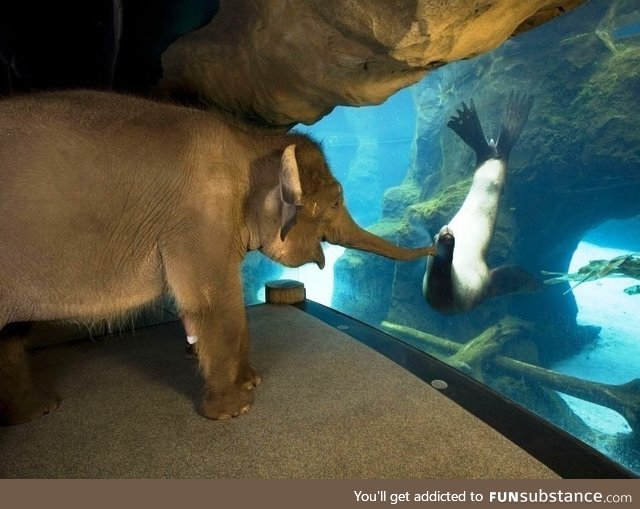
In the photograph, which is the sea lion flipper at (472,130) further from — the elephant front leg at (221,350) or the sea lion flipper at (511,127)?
the elephant front leg at (221,350)

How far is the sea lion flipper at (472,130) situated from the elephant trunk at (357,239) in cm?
593

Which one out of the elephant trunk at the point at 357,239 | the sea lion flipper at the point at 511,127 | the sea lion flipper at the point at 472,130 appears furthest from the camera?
the sea lion flipper at the point at 511,127

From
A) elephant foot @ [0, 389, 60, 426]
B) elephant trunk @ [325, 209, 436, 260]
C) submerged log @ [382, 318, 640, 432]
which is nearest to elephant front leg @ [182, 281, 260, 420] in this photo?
elephant trunk @ [325, 209, 436, 260]

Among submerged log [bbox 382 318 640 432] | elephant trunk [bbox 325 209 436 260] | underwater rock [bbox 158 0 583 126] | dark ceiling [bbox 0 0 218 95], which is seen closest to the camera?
underwater rock [bbox 158 0 583 126]

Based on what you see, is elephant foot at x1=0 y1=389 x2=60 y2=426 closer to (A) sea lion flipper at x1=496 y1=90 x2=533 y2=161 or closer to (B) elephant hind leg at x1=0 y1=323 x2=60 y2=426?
(B) elephant hind leg at x1=0 y1=323 x2=60 y2=426

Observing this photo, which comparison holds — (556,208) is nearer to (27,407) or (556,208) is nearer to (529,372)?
(529,372)

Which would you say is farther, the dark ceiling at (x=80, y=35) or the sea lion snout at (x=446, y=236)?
the sea lion snout at (x=446, y=236)

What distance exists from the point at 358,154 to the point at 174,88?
48161 millimetres

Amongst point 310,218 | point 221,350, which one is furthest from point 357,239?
point 221,350

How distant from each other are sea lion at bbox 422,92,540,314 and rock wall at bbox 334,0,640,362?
1.80 meters

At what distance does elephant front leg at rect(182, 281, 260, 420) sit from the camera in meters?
2.00

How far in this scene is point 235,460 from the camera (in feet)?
5.99

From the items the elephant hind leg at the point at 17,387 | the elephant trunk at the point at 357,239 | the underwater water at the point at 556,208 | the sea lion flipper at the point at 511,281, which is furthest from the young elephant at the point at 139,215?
the underwater water at the point at 556,208

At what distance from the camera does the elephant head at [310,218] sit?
2.11 meters
